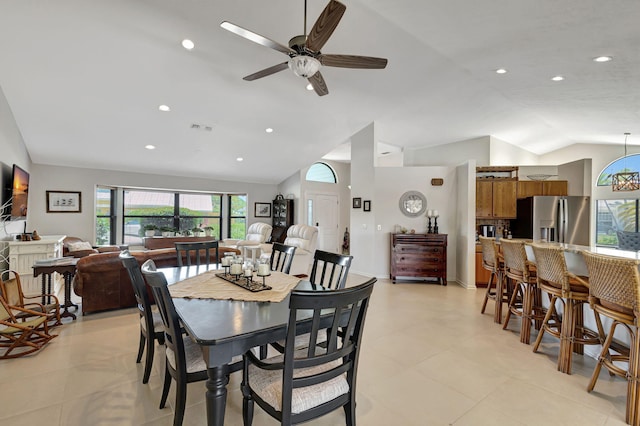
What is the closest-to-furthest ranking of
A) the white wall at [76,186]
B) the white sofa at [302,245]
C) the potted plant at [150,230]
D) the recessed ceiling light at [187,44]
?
the recessed ceiling light at [187,44] → the white sofa at [302,245] → the white wall at [76,186] → the potted plant at [150,230]

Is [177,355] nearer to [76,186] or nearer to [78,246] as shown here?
[78,246]

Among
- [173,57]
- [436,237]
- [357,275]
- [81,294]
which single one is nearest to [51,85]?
[173,57]

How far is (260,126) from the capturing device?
5941 mm

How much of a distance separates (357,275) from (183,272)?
4.36 meters

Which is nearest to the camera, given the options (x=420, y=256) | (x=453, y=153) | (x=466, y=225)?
(x=466, y=225)

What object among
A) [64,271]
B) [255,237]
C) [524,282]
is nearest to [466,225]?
[524,282]

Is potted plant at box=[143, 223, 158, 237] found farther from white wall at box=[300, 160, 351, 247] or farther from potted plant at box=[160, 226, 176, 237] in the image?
white wall at box=[300, 160, 351, 247]

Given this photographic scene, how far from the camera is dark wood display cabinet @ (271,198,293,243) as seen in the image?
29.6ft

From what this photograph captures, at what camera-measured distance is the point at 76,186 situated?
687 cm

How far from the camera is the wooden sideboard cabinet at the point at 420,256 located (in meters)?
5.97

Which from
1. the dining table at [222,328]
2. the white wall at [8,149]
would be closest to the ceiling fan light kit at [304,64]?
the dining table at [222,328]

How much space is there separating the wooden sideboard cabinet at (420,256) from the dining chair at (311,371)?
4556mm

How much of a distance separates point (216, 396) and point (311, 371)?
50 cm

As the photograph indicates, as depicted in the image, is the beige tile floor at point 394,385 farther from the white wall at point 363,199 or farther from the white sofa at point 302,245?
the white wall at point 363,199
